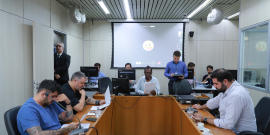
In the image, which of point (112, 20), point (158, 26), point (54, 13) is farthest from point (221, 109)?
point (112, 20)

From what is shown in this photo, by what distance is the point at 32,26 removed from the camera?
131 inches

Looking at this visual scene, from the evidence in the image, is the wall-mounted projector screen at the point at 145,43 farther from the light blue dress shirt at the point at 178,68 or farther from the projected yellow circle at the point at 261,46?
the projected yellow circle at the point at 261,46

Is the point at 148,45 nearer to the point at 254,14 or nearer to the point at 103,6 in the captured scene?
the point at 103,6

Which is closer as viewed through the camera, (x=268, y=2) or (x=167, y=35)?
(x=268, y=2)

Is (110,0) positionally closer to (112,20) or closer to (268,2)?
(112,20)

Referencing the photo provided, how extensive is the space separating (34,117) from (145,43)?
17.2 feet

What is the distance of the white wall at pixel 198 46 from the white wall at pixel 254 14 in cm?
222

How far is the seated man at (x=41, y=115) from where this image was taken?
134cm

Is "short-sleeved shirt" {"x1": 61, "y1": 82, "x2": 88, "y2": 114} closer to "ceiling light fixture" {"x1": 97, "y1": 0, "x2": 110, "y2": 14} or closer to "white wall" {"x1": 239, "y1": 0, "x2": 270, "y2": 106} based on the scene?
"ceiling light fixture" {"x1": 97, "y1": 0, "x2": 110, "y2": 14}

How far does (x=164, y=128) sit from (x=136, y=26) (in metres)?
4.35

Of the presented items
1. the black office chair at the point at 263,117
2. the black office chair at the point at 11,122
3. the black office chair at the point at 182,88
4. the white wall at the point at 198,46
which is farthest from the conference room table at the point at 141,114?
the white wall at the point at 198,46

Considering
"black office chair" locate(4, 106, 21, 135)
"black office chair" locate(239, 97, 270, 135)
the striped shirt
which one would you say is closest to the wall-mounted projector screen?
"black office chair" locate(239, 97, 270, 135)

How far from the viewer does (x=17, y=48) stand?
2895mm

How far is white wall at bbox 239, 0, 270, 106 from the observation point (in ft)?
10.6
